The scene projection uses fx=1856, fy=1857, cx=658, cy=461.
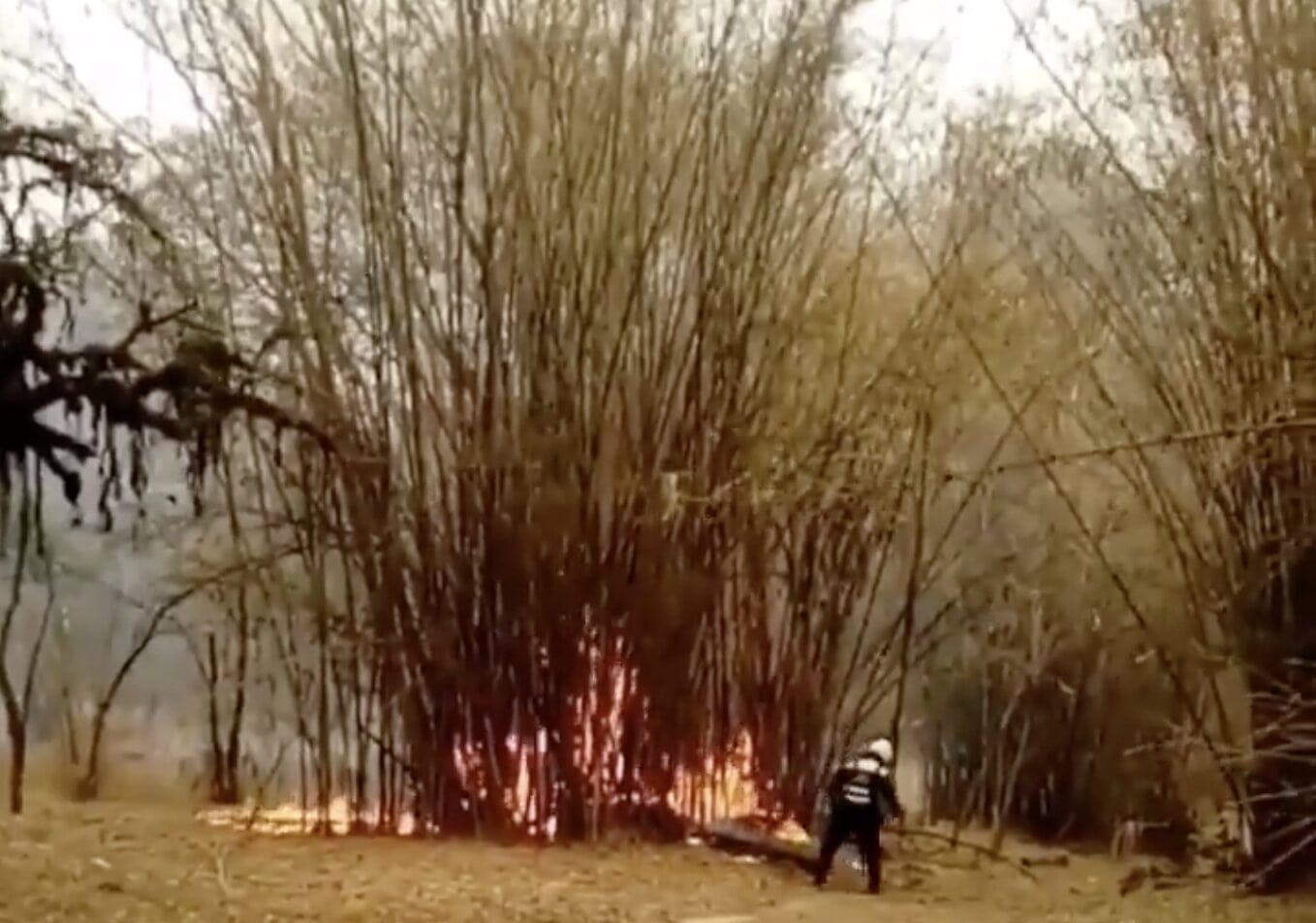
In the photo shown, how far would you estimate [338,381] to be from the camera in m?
6.34

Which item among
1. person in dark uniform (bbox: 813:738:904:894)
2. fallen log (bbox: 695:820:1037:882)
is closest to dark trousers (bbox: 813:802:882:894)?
person in dark uniform (bbox: 813:738:904:894)

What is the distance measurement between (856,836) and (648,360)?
182 cm

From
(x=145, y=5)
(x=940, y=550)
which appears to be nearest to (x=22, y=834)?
(x=145, y=5)

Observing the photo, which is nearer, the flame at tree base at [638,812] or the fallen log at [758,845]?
the fallen log at [758,845]

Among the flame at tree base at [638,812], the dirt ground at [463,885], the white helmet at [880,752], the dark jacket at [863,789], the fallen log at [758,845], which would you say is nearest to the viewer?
the dirt ground at [463,885]

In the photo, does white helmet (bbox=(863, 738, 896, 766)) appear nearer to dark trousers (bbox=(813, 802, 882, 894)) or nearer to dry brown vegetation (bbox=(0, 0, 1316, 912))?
dark trousers (bbox=(813, 802, 882, 894))

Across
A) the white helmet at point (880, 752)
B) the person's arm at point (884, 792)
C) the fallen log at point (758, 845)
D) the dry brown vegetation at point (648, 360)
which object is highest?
the dry brown vegetation at point (648, 360)

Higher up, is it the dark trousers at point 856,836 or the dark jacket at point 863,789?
the dark jacket at point 863,789

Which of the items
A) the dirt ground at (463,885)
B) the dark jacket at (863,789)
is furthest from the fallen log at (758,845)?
the dark jacket at (863,789)

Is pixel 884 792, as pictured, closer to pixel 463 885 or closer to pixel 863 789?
pixel 863 789

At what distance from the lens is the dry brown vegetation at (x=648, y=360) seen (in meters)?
6.27

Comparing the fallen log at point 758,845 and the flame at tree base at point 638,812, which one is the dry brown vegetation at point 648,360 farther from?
the fallen log at point 758,845

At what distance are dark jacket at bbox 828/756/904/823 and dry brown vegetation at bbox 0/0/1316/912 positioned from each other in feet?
3.00

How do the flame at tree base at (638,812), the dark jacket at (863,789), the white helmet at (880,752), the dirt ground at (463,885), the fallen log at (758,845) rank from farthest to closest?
the flame at tree base at (638,812)
the fallen log at (758,845)
the white helmet at (880,752)
the dark jacket at (863,789)
the dirt ground at (463,885)
